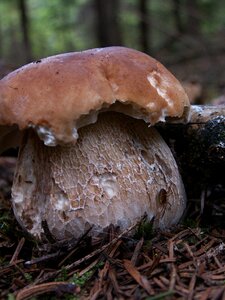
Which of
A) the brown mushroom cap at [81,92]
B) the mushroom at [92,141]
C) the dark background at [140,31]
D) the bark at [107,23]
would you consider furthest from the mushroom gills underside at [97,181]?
the bark at [107,23]

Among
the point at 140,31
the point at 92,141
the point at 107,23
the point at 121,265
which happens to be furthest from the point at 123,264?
the point at 140,31

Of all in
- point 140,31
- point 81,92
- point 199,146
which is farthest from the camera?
point 140,31

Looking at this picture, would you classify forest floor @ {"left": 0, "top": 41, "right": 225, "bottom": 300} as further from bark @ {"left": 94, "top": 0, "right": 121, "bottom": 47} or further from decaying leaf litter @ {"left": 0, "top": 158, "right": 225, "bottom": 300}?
bark @ {"left": 94, "top": 0, "right": 121, "bottom": 47}

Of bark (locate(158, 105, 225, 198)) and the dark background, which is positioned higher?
bark (locate(158, 105, 225, 198))

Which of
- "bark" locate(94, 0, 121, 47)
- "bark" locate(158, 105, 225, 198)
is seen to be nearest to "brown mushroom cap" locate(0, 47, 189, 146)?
"bark" locate(158, 105, 225, 198)

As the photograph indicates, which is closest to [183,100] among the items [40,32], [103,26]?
[103,26]

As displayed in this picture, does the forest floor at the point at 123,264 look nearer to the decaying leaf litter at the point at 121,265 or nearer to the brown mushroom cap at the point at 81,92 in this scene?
the decaying leaf litter at the point at 121,265

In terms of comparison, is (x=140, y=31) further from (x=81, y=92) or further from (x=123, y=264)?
(x=123, y=264)
